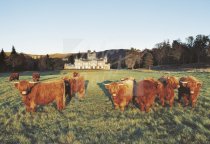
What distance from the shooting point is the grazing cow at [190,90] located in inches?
618

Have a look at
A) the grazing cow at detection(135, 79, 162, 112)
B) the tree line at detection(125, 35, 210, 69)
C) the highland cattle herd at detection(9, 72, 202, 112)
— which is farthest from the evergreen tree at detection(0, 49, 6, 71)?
the grazing cow at detection(135, 79, 162, 112)

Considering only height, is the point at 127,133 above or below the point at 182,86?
below

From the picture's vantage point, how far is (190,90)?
15648 mm

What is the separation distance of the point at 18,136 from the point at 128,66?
12548cm

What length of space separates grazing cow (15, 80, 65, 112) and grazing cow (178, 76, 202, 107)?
A: 742 centimetres

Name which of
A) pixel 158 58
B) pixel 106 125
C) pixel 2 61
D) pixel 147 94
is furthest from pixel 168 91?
pixel 158 58

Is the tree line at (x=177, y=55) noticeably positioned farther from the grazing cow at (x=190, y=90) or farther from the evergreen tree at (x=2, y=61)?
the grazing cow at (x=190, y=90)

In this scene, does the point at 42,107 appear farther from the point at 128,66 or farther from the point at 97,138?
the point at 128,66

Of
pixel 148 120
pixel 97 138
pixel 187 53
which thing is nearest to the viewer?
pixel 97 138

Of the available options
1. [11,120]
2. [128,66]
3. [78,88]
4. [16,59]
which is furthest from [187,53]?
[11,120]

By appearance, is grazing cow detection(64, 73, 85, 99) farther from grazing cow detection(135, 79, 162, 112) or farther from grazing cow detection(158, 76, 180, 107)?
grazing cow detection(158, 76, 180, 107)

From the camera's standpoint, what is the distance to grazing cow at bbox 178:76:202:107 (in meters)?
15.7

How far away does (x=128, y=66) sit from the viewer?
135 metres

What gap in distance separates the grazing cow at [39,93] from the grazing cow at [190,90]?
7.42 metres
